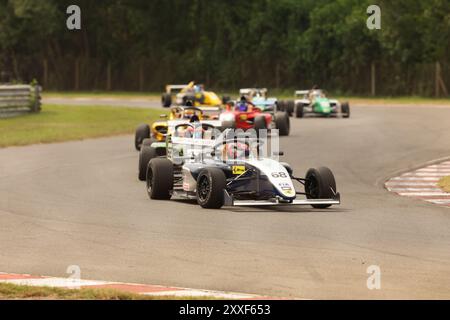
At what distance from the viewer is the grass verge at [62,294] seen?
10688mm

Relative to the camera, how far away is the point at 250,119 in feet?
123

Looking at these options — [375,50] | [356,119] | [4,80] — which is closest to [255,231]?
[356,119]

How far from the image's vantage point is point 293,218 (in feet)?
57.2

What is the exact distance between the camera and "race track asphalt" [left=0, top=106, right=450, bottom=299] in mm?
12133

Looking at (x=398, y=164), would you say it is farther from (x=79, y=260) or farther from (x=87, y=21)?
(x=87, y=21)

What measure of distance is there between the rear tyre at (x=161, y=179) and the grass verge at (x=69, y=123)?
45.0 ft

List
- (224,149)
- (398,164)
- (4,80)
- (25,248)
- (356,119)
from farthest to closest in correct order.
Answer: (4,80), (356,119), (398,164), (224,149), (25,248)

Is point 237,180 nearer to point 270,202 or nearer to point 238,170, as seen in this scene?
point 238,170

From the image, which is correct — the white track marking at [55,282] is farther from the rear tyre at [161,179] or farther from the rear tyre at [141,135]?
the rear tyre at [141,135]

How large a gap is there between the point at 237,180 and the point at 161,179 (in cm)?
139

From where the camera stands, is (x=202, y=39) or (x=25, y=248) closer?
(x=25, y=248)

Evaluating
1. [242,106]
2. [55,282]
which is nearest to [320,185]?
[55,282]

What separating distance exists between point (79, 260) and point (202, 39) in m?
64.0

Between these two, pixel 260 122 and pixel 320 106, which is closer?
pixel 260 122
